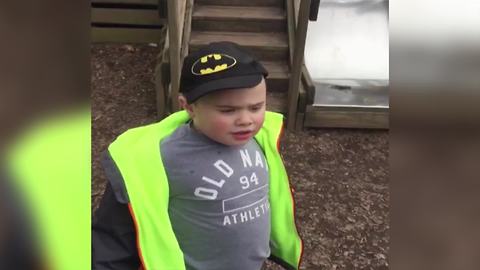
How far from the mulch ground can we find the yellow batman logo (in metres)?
1.70

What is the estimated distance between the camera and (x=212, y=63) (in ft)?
4.69

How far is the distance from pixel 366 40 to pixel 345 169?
2243 mm

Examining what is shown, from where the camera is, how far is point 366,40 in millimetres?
6008

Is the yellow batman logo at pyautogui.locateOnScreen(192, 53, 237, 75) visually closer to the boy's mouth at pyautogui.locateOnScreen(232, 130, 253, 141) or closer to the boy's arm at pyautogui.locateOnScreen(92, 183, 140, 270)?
the boy's mouth at pyautogui.locateOnScreen(232, 130, 253, 141)

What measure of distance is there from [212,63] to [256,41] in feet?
11.7

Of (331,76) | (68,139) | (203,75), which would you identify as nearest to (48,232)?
(68,139)

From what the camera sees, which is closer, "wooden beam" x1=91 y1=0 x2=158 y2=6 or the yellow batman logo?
the yellow batman logo

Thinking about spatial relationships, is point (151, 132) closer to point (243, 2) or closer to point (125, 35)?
point (243, 2)

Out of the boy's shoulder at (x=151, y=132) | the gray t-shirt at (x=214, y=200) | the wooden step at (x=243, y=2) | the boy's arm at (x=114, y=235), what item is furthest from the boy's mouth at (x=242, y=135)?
the wooden step at (x=243, y=2)

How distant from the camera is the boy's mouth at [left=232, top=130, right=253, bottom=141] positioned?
1.41 meters

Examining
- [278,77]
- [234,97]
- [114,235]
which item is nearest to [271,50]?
[278,77]

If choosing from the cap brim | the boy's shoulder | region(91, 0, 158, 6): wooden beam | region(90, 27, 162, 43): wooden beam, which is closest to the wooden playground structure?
region(91, 0, 158, 6): wooden beam

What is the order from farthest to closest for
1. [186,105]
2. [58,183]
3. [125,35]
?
[125,35] → [186,105] → [58,183]

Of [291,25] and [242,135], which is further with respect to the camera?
[291,25]
